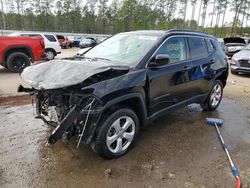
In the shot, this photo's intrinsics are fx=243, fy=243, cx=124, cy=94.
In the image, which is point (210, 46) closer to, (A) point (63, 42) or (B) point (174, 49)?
(B) point (174, 49)

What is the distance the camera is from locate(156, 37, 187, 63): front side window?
3.92 m

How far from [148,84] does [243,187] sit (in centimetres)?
178

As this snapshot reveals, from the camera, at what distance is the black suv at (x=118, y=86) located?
293 centimetres

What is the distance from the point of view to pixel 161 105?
3957mm

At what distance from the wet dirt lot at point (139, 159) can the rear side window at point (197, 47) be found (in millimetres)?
1350

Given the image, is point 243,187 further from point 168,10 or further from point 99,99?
point 168,10

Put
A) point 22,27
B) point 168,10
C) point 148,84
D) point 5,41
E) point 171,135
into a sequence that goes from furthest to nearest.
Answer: point 168,10, point 22,27, point 5,41, point 171,135, point 148,84

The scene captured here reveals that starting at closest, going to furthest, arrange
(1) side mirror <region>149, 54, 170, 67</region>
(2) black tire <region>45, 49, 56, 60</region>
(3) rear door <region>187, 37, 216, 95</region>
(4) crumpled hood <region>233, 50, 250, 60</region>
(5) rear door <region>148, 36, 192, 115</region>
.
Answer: (1) side mirror <region>149, 54, 170, 67</region> → (5) rear door <region>148, 36, 192, 115</region> → (3) rear door <region>187, 37, 216, 95</region> → (4) crumpled hood <region>233, 50, 250, 60</region> → (2) black tire <region>45, 49, 56, 60</region>

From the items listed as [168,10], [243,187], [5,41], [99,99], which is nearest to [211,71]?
[243,187]

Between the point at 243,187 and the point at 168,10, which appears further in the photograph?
the point at 168,10

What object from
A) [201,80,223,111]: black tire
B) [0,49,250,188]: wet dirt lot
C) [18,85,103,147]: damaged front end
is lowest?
[0,49,250,188]: wet dirt lot

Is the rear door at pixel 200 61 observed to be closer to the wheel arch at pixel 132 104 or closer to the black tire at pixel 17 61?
the wheel arch at pixel 132 104

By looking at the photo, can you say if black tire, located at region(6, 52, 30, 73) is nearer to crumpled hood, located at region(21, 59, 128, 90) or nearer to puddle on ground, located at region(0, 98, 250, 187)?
puddle on ground, located at region(0, 98, 250, 187)

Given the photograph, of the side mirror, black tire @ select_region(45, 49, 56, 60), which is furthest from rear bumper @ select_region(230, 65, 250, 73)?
black tire @ select_region(45, 49, 56, 60)
